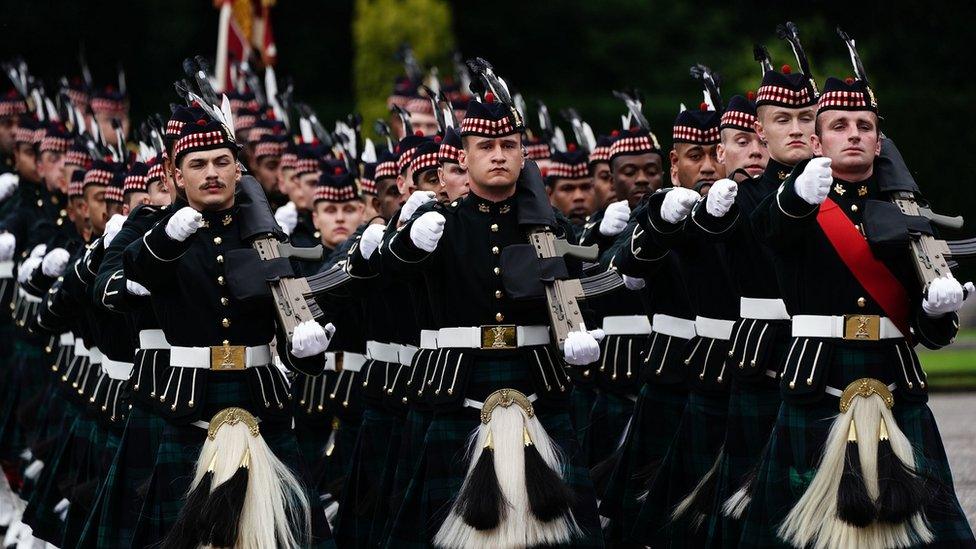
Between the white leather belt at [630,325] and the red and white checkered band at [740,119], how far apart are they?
1.47m

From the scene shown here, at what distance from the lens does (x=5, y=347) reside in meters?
14.4

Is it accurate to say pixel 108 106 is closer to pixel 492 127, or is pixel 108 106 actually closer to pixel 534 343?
pixel 492 127

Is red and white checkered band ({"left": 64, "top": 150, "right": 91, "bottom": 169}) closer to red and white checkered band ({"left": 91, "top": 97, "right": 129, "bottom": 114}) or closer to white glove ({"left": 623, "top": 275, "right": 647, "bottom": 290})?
red and white checkered band ({"left": 91, "top": 97, "right": 129, "bottom": 114})

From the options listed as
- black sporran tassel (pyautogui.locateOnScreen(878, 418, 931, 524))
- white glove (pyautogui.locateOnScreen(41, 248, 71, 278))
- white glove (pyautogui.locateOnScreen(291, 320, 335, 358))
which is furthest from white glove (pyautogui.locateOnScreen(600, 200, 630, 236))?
white glove (pyautogui.locateOnScreen(41, 248, 71, 278))

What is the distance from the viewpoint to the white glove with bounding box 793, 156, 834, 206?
7348mm

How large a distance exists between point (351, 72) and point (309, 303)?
27.7 meters

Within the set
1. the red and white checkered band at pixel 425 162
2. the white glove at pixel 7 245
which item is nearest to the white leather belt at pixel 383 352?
the red and white checkered band at pixel 425 162

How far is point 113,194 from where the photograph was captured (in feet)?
36.5

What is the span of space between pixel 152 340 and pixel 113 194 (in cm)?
242

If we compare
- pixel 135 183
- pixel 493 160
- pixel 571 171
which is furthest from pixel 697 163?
pixel 135 183

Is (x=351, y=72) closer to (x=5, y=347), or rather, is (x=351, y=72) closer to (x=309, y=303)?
(x=5, y=347)

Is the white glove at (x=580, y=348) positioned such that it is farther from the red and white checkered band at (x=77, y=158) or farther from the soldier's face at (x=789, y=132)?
the red and white checkered band at (x=77, y=158)

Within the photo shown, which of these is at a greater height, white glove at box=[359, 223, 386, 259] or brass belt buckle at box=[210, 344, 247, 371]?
white glove at box=[359, 223, 386, 259]

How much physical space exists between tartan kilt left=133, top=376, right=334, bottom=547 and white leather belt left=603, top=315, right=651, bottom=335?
2554 mm
